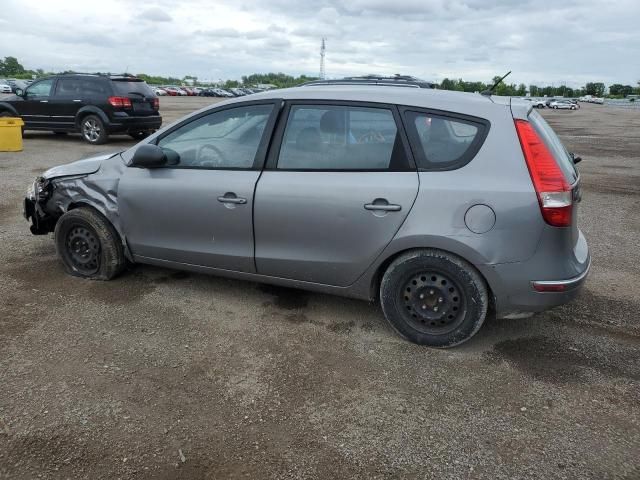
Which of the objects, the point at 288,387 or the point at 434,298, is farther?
the point at 434,298

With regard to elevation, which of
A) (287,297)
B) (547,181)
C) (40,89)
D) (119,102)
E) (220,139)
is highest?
(40,89)

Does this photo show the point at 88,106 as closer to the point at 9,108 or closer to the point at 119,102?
the point at 119,102

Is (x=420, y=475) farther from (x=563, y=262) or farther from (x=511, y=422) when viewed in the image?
(x=563, y=262)

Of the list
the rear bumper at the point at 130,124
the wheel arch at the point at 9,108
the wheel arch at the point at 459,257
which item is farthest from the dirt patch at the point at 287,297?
the wheel arch at the point at 9,108

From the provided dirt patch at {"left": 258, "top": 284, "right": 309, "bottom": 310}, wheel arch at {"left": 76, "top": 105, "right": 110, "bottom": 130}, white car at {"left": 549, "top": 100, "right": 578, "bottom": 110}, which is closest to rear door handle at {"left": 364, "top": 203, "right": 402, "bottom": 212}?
dirt patch at {"left": 258, "top": 284, "right": 309, "bottom": 310}

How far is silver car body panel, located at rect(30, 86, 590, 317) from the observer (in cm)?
309

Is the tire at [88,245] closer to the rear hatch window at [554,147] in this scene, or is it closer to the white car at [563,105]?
Answer: the rear hatch window at [554,147]

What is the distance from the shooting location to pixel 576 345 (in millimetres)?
3516

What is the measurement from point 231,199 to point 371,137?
3.53 ft

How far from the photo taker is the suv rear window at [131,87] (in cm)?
1272

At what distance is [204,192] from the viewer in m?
3.77

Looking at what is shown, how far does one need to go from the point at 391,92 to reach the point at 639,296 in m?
2.79

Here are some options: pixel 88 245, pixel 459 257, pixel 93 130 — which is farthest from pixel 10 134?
pixel 459 257

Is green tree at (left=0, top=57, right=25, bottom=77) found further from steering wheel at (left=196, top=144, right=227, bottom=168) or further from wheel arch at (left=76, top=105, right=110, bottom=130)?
steering wheel at (left=196, top=144, right=227, bottom=168)
